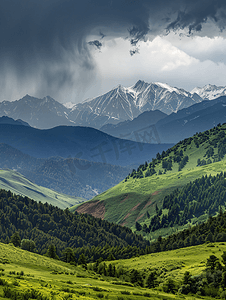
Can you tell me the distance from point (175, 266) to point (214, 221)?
326 feet

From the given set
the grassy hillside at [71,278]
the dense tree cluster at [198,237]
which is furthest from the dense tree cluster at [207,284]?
the dense tree cluster at [198,237]

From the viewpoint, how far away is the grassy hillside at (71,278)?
1348 inches

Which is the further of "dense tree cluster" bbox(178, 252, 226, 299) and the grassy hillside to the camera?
"dense tree cluster" bbox(178, 252, 226, 299)

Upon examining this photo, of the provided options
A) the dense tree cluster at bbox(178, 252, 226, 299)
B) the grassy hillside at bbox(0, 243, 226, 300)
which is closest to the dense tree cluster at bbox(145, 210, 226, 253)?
the grassy hillside at bbox(0, 243, 226, 300)

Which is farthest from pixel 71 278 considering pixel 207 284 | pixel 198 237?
pixel 198 237

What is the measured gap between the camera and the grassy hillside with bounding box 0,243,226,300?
112ft

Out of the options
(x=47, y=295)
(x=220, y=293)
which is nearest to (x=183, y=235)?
(x=220, y=293)

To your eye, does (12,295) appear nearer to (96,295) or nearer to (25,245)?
(96,295)

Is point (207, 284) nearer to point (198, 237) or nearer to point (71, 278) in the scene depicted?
point (71, 278)

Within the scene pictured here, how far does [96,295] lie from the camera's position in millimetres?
38500

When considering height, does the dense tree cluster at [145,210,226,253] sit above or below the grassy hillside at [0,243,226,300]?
above

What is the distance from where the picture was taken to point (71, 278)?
203ft

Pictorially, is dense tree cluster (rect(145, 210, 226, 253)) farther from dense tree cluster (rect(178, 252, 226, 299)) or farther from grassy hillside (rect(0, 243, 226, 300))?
dense tree cluster (rect(178, 252, 226, 299))

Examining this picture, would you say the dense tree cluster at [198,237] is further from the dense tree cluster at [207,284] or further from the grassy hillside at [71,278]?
the dense tree cluster at [207,284]
